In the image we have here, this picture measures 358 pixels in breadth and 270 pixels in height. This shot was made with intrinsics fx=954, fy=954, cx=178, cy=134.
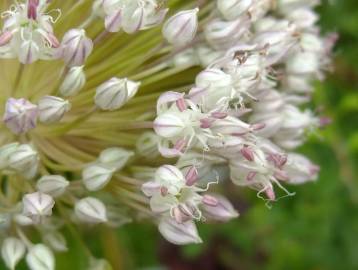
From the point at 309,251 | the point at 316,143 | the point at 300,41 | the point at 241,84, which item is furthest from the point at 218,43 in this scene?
the point at 309,251

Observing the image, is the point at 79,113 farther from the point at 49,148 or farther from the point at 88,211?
the point at 88,211

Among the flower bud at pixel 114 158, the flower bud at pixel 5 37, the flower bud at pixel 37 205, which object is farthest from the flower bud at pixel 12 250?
the flower bud at pixel 5 37

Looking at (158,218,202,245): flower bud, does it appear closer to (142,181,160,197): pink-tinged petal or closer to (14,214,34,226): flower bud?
(142,181,160,197): pink-tinged petal

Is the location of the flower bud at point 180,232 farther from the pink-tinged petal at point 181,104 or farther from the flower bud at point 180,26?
the flower bud at point 180,26

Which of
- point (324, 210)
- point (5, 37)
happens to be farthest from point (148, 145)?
point (324, 210)

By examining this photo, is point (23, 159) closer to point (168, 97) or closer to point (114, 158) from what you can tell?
point (114, 158)

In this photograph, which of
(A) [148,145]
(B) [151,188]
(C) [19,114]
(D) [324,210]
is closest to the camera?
(C) [19,114]

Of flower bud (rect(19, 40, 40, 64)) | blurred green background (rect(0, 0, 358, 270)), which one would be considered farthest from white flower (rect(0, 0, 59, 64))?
blurred green background (rect(0, 0, 358, 270))
